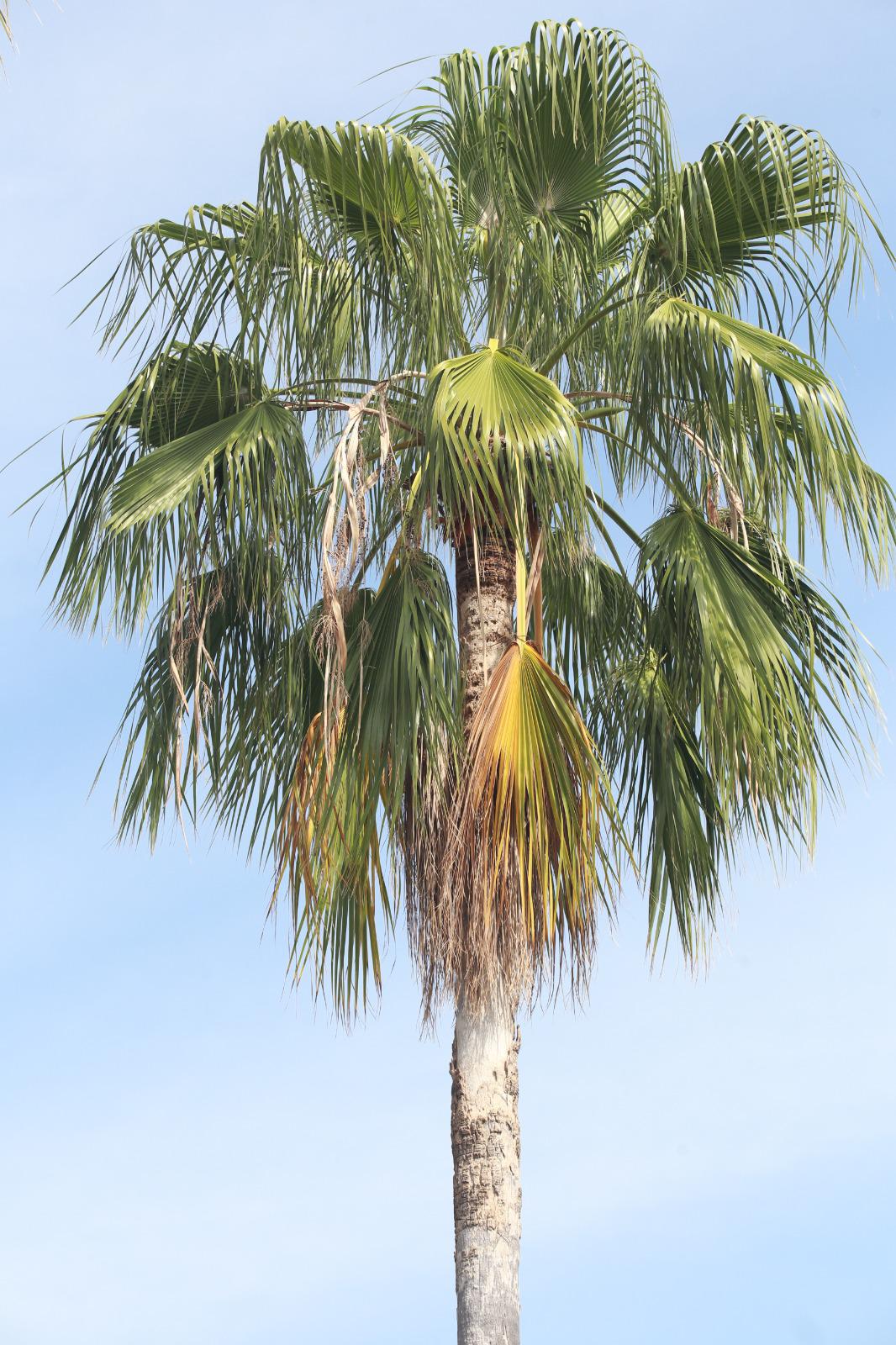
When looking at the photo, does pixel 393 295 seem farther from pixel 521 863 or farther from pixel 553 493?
pixel 521 863

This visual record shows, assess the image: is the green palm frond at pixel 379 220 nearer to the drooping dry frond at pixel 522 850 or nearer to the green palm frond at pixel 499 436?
the green palm frond at pixel 499 436

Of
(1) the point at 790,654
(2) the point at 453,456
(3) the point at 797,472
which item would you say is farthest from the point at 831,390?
(2) the point at 453,456

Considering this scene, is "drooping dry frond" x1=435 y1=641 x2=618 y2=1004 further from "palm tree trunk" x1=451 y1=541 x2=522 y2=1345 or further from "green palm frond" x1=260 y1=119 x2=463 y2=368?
"green palm frond" x1=260 y1=119 x2=463 y2=368

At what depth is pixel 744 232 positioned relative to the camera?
9.05m

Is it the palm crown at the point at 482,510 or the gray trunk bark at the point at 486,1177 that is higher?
the palm crown at the point at 482,510

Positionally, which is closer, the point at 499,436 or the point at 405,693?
the point at 499,436

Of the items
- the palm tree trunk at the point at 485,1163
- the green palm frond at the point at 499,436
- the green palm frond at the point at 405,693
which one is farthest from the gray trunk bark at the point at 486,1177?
the green palm frond at the point at 499,436

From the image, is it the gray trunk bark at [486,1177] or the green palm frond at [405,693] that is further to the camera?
the green palm frond at [405,693]

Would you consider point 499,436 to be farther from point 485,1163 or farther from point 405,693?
point 485,1163

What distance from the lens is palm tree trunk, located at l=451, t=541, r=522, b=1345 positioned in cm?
772

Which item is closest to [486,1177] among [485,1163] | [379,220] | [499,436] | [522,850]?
[485,1163]

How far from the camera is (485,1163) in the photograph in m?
7.91

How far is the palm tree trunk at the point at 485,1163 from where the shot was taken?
7723 mm

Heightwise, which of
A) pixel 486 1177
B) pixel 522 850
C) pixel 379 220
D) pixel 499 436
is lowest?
pixel 486 1177
